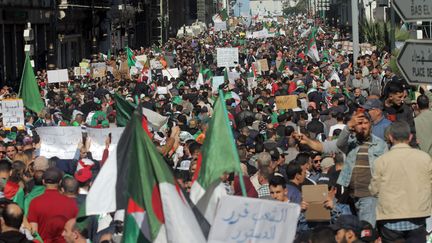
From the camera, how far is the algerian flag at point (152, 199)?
7.84 m

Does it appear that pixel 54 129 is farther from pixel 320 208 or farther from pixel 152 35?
pixel 152 35

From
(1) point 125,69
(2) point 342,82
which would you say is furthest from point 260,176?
(1) point 125,69

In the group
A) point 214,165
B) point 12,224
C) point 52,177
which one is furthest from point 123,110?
point 214,165

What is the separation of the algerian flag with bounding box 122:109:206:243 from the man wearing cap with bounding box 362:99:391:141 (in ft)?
12.4

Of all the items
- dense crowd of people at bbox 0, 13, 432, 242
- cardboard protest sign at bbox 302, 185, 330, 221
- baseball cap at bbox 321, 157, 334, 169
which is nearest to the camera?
dense crowd of people at bbox 0, 13, 432, 242

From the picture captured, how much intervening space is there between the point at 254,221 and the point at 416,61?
1.50 meters

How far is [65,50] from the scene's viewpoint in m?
60.9

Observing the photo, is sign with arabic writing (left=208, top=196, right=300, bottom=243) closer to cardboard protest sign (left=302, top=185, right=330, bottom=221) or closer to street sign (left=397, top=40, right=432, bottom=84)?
street sign (left=397, top=40, right=432, bottom=84)

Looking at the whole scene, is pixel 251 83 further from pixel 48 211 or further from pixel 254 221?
pixel 254 221

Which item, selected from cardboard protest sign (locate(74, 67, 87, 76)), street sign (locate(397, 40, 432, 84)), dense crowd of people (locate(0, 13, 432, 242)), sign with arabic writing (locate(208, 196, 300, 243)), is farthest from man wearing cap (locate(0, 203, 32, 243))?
cardboard protest sign (locate(74, 67, 87, 76))

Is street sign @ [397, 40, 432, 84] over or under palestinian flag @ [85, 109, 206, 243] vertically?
over

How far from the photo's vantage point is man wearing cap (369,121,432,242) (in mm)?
9500

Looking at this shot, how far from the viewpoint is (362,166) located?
1034cm

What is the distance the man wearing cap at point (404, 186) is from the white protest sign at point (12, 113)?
11.2 m
